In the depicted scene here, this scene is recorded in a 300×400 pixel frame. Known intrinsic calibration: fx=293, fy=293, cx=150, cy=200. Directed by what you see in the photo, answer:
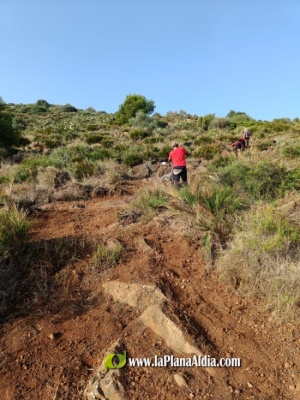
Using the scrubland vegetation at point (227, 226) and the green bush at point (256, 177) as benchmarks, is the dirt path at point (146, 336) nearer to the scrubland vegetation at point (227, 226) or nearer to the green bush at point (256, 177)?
the scrubland vegetation at point (227, 226)

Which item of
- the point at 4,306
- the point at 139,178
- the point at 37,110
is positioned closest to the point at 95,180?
the point at 139,178

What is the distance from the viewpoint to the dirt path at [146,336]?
250 cm

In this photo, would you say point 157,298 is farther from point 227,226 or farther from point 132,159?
point 132,159

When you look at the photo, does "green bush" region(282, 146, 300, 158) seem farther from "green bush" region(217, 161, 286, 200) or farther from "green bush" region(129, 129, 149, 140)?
"green bush" region(129, 129, 149, 140)

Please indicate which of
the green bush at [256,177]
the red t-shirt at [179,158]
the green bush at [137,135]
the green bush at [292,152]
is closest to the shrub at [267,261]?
the green bush at [256,177]

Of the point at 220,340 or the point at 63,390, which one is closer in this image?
the point at 63,390

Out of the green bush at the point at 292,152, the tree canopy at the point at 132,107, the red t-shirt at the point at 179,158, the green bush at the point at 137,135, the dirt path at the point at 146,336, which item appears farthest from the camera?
the tree canopy at the point at 132,107

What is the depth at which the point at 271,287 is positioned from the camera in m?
3.29

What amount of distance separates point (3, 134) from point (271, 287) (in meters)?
18.1

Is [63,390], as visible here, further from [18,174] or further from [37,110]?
[37,110]

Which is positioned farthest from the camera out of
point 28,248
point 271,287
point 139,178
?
point 139,178

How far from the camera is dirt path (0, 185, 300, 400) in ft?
8.20

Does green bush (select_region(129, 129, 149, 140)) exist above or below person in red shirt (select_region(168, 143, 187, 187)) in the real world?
above

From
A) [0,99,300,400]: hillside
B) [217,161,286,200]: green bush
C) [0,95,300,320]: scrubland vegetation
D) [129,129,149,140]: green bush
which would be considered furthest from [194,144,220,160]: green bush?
[129,129,149,140]: green bush
